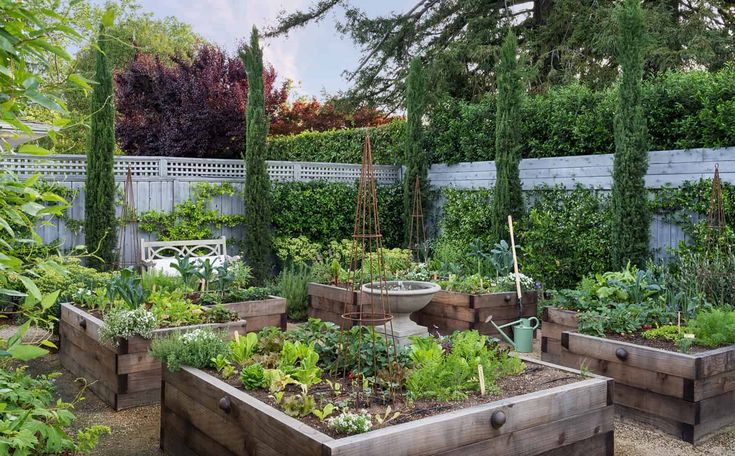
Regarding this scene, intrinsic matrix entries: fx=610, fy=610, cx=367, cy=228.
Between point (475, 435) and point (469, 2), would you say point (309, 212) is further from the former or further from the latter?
point (475, 435)

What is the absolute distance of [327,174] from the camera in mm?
10500

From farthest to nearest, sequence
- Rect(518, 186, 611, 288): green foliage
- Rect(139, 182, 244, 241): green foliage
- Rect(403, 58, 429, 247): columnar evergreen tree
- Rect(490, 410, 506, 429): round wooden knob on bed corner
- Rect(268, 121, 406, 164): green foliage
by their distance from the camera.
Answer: Rect(268, 121, 406, 164): green foliage, Rect(403, 58, 429, 247): columnar evergreen tree, Rect(139, 182, 244, 241): green foliage, Rect(518, 186, 611, 288): green foliage, Rect(490, 410, 506, 429): round wooden knob on bed corner

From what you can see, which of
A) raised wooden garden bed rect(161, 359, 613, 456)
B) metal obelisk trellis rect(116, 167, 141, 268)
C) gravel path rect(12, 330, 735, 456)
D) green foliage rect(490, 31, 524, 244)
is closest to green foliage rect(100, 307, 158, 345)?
gravel path rect(12, 330, 735, 456)

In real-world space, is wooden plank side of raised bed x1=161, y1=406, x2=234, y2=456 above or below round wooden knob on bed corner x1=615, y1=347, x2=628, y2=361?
below

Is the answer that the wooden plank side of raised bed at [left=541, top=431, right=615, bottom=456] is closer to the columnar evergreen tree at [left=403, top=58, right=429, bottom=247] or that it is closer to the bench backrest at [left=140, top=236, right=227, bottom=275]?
the bench backrest at [left=140, top=236, right=227, bottom=275]

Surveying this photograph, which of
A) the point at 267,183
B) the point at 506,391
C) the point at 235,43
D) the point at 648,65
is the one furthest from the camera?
the point at 235,43

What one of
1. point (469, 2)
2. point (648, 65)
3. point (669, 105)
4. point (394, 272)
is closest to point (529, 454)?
point (394, 272)

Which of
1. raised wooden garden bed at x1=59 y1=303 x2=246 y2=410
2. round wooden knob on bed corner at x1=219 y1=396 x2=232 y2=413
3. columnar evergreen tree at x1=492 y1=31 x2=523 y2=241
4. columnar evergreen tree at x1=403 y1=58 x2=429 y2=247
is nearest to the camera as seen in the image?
round wooden knob on bed corner at x1=219 y1=396 x2=232 y2=413

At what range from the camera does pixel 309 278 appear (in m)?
7.86

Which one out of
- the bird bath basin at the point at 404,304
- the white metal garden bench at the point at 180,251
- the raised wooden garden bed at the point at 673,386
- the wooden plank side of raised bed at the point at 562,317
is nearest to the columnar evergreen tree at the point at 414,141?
the white metal garden bench at the point at 180,251

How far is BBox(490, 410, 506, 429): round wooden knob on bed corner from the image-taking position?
276 centimetres

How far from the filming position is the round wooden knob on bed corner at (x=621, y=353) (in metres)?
4.12

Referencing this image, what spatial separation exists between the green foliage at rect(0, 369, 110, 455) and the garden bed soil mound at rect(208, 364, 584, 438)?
2.88ft

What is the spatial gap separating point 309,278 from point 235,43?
1025 centimetres
